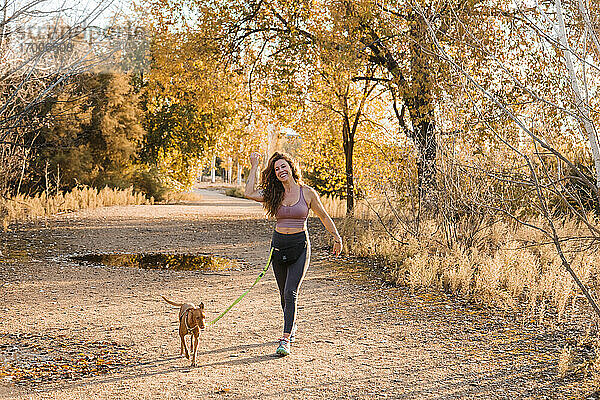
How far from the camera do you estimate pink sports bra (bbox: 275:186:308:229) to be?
576 cm

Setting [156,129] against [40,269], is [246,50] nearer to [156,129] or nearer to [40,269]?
[40,269]

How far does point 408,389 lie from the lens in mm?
4832

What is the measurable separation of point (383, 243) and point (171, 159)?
18.8 m

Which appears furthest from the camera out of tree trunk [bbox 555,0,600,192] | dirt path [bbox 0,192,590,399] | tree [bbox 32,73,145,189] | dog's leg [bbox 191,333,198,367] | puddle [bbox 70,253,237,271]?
tree [bbox 32,73,145,189]

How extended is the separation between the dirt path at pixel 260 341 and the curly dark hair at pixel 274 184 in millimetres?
1293

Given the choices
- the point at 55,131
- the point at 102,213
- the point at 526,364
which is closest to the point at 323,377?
the point at 526,364

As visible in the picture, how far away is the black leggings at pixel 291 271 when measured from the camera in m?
5.68

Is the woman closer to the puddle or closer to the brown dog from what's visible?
the brown dog

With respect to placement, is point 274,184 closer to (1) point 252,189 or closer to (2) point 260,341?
(1) point 252,189

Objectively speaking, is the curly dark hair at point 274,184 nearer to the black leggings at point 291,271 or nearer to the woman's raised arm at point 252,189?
the woman's raised arm at point 252,189

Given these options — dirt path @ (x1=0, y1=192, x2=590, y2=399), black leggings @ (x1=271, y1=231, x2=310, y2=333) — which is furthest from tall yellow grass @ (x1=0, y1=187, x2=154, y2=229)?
black leggings @ (x1=271, y1=231, x2=310, y2=333)

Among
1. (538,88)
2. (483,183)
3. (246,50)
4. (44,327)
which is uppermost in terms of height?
(246,50)

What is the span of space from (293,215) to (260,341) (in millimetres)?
1276

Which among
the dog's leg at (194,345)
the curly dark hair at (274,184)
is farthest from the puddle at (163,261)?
the dog's leg at (194,345)
